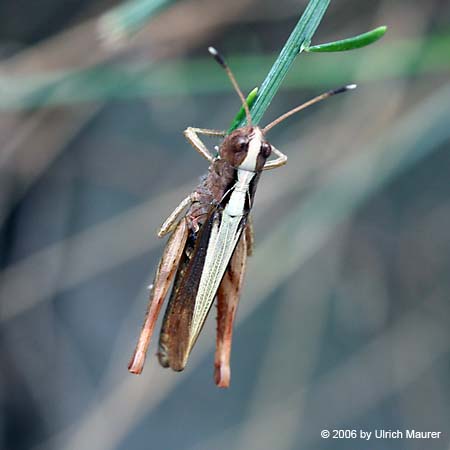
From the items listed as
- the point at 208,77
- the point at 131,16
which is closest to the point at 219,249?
the point at 131,16

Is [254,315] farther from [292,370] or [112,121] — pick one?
[112,121]

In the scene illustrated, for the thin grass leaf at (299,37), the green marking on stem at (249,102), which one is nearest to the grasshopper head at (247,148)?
the green marking on stem at (249,102)

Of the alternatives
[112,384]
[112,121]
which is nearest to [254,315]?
[112,384]

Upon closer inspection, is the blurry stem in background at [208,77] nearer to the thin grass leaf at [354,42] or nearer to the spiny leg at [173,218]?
the spiny leg at [173,218]

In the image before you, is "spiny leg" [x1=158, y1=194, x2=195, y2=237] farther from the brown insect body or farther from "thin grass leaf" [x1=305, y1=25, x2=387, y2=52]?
"thin grass leaf" [x1=305, y1=25, x2=387, y2=52]

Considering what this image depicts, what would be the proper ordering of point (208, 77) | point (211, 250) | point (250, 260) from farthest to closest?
point (250, 260) < point (208, 77) < point (211, 250)

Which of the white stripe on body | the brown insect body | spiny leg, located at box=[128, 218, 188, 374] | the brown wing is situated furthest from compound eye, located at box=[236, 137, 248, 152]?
spiny leg, located at box=[128, 218, 188, 374]

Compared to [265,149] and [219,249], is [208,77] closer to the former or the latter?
[265,149]
